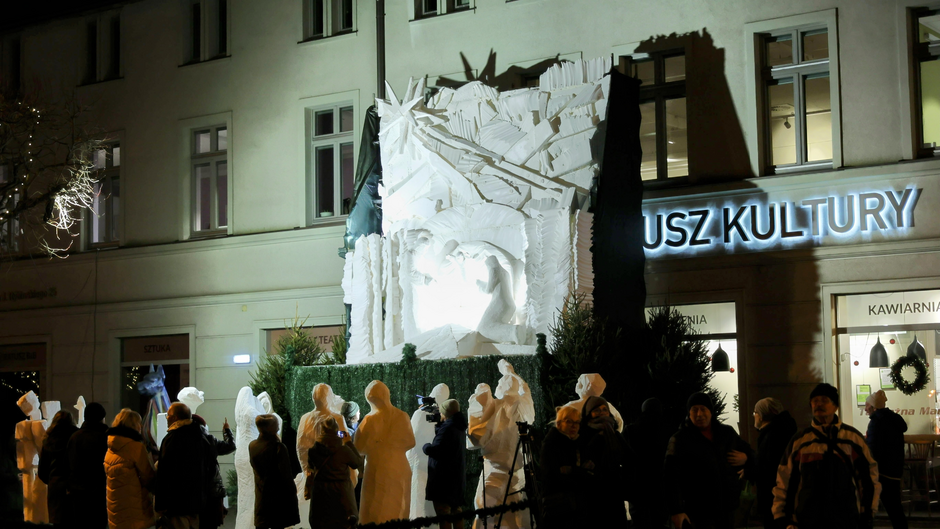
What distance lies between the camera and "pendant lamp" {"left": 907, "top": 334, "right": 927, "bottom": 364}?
13.7m

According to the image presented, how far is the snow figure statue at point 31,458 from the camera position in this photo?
14055mm

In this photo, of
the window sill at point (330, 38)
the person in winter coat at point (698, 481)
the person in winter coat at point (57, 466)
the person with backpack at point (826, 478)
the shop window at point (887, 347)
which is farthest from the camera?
the window sill at point (330, 38)

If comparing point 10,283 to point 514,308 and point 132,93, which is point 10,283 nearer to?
point 132,93

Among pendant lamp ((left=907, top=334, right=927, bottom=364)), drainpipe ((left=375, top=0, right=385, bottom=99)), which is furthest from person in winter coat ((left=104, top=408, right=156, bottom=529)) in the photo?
drainpipe ((left=375, top=0, right=385, bottom=99))

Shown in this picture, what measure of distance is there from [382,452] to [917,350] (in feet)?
24.2

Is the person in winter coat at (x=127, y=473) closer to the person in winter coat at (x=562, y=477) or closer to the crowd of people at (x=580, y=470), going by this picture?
the crowd of people at (x=580, y=470)

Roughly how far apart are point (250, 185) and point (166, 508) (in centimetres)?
1105

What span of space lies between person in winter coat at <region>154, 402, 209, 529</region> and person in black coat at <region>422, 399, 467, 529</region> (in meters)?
2.18

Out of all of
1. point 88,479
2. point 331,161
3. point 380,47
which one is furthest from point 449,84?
point 88,479

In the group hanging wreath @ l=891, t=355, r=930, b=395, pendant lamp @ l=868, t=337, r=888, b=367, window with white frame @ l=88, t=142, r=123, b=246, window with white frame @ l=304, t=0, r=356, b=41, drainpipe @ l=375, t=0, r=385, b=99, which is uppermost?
window with white frame @ l=304, t=0, r=356, b=41

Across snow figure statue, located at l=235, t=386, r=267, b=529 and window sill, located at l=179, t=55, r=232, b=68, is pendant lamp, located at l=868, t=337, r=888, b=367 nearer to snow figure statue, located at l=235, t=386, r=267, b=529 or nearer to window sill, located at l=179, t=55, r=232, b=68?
snow figure statue, located at l=235, t=386, r=267, b=529

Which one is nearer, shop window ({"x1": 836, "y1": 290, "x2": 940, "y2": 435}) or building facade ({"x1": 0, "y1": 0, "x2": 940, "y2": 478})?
shop window ({"x1": 836, "y1": 290, "x2": 940, "y2": 435})

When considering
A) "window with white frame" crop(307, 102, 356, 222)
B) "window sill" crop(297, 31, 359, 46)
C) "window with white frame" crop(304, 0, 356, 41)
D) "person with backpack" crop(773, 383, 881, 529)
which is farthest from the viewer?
"window with white frame" crop(304, 0, 356, 41)

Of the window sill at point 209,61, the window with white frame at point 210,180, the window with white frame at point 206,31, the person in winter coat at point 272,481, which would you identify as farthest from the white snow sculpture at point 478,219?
the window with white frame at point 206,31
